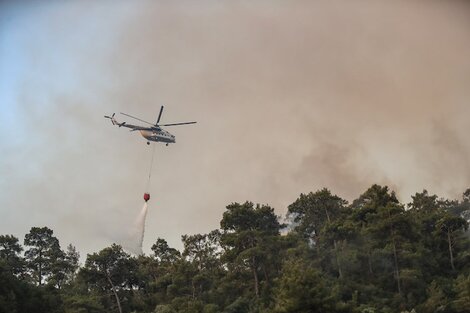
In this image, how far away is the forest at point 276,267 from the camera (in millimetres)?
38938

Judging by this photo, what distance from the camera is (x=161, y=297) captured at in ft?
155

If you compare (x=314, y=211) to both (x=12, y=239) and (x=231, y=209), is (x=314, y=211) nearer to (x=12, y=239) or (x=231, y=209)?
(x=231, y=209)

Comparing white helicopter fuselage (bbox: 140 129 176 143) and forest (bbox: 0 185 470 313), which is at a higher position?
white helicopter fuselage (bbox: 140 129 176 143)

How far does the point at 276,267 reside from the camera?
46094mm

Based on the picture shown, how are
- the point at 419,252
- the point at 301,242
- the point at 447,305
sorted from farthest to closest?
the point at 301,242 → the point at 419,252 → the point at 447,305

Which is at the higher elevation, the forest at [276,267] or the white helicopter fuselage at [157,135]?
the white helicopter fuselage at [157,135]

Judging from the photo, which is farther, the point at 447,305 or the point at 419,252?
the point at 419,252

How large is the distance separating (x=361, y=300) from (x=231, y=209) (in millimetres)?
14692

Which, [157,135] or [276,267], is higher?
[157,135]

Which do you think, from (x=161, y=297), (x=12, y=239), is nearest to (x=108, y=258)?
(x=161, y=297)

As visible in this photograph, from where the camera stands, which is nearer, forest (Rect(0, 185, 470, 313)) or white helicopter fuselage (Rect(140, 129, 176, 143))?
forest (Rect(0, 185, 470, 313))

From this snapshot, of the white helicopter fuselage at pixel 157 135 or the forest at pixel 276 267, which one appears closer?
the forest at pixel 276 267

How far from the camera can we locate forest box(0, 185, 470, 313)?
3894 centimetres

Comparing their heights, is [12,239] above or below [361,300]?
above
